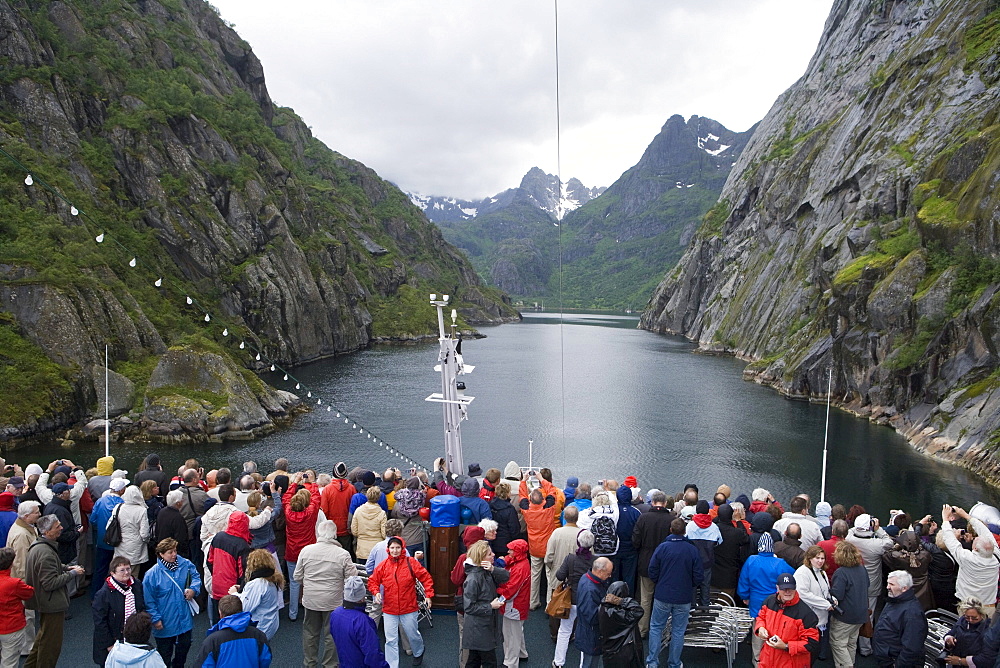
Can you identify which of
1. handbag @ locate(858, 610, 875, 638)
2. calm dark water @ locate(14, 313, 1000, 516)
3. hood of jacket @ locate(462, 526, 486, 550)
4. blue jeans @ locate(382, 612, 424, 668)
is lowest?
calm dark water @ locate(14, 313, 1000, 516)

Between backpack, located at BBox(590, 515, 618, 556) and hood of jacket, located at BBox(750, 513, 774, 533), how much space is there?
2.24 metres

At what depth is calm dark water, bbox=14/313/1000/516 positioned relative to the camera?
30.6 metres

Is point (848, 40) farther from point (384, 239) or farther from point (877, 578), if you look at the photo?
point (877, 578)

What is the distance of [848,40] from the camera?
94.9m

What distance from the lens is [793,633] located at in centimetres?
668

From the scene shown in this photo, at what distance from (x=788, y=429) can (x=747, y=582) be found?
37.6m

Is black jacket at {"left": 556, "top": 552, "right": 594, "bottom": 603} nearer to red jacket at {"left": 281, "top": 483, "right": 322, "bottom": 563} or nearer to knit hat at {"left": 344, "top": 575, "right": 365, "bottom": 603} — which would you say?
knit hat at {"left": 344, "top": 575, "right": 365, "bottom": 603}

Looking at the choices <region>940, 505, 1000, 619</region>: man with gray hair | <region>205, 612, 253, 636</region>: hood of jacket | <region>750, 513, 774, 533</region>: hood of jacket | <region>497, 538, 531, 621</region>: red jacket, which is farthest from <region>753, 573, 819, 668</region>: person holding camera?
<region>205, 612, 253, 636</region>: hood of jacket

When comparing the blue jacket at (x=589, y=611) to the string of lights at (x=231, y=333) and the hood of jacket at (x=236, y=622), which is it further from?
the string of lights at (x=231, y=333)

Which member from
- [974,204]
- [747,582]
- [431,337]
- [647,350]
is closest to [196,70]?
[431,337]

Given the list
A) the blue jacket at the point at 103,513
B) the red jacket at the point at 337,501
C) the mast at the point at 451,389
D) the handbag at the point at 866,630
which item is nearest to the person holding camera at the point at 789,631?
the handbag at the point at 866,630

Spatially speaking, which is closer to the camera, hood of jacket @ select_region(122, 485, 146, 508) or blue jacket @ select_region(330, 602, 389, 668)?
blue jacket @ select_region(330, 602, 389, 668)

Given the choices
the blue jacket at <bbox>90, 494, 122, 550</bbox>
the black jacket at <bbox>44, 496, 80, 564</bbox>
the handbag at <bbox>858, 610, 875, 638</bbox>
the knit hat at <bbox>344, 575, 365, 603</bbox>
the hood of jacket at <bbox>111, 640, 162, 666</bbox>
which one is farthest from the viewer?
the blue jacket at <bbox>90, 494, 122, 550</bbox>

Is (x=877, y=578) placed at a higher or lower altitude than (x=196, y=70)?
lower
